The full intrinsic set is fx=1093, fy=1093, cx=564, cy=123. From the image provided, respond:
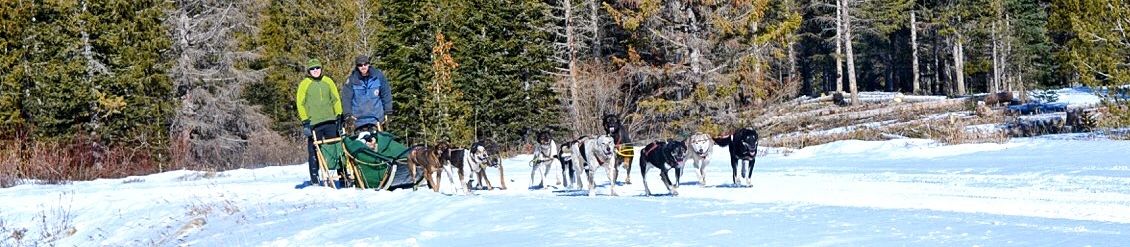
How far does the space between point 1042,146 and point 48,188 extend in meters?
15.0

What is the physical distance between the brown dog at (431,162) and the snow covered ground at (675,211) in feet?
1.60

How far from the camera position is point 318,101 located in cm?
1261

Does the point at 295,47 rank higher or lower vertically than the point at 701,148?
higher

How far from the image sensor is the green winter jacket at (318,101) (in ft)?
41.0

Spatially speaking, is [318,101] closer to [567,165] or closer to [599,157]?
[567,165]

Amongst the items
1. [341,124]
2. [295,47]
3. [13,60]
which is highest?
[295,47]

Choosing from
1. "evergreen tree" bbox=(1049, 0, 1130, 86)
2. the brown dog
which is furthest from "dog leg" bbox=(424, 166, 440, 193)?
"evergreen tree" bbox=(1049, 0, 1130, 86)

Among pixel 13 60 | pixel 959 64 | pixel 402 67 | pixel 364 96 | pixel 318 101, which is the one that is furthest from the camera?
pixel 959 64

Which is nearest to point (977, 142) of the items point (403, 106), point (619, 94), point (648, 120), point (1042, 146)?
point (1042, 146)

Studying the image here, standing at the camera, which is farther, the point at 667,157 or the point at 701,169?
the point at 701,169

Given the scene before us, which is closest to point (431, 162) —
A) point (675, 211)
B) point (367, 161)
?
point (367, 161)

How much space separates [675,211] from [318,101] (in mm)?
5819

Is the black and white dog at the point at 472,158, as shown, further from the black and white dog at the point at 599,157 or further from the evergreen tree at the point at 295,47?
the evergreen tree at the point at 295,47

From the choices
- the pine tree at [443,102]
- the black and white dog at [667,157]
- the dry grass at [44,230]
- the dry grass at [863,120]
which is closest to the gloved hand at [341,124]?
the dry grass at [44,230]
